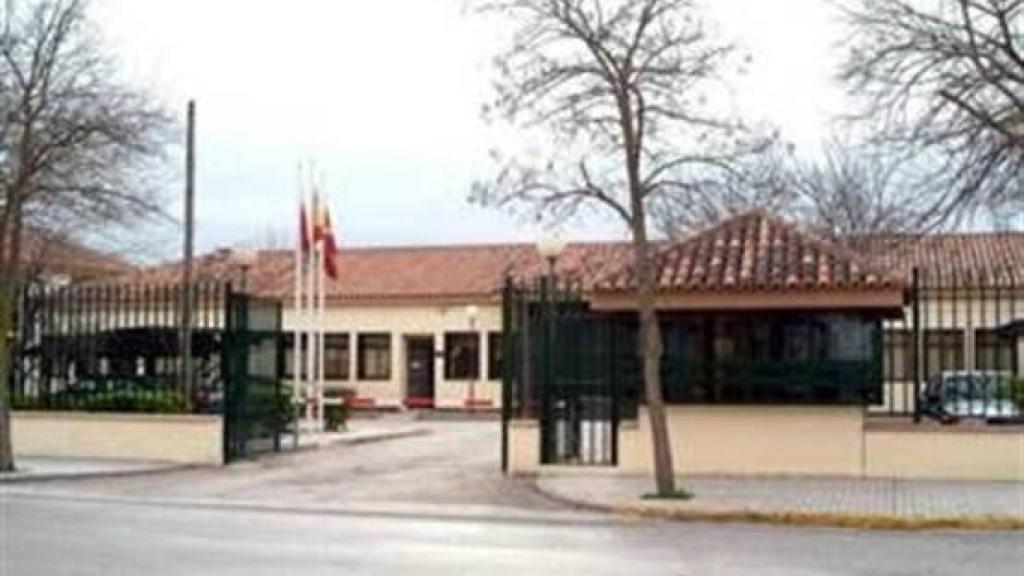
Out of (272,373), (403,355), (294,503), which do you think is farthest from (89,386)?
(403,355)

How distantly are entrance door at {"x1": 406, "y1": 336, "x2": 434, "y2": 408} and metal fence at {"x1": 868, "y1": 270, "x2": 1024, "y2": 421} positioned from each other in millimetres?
29654

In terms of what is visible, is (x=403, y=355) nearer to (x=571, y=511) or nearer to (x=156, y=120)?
(x=156, y=120)

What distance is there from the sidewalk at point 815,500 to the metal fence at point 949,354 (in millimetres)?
2488

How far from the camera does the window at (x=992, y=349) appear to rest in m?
33.1

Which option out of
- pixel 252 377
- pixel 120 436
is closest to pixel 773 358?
pixel 252 377

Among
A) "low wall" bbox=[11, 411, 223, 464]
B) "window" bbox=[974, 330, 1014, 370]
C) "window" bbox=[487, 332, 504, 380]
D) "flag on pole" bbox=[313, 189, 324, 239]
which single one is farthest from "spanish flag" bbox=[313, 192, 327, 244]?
"window" bbox=[487, 332, 504, 380]

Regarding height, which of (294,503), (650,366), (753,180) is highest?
(753,180)

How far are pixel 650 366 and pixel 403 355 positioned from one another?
129 feet

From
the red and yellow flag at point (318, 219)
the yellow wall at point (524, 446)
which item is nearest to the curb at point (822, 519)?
the yellow wall at point (524, 446)

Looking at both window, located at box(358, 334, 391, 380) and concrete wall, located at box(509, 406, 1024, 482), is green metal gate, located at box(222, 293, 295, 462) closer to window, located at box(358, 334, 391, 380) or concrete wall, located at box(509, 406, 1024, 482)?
concrete wall, located at box(509, 406, 1024, 482)

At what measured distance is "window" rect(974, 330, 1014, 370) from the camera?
33094 mm

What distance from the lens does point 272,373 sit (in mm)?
33188

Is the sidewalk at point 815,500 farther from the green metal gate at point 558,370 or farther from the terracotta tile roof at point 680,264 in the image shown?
the terracotta tile roof at point 680,264

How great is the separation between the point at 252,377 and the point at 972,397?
12950mm
